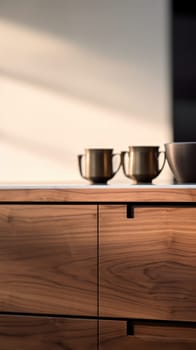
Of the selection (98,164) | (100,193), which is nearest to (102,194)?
(100,193)

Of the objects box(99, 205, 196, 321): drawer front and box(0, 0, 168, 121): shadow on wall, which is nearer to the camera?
box(99, 205, 196, 321): drawer front

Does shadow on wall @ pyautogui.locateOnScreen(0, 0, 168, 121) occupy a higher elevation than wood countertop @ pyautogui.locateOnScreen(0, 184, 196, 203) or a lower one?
higher

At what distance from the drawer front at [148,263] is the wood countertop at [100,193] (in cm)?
3

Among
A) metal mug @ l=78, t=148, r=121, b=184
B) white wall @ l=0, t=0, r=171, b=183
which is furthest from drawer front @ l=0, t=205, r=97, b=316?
white wall @ l=0, t=0, r=171, b=183

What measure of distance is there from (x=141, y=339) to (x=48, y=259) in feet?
0.97

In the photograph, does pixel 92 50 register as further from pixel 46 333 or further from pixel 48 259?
pixel 46 333

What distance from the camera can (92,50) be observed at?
6.06ft

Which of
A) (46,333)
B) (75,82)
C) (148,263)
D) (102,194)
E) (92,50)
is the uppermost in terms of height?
(92,50)

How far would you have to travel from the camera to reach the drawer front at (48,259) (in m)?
1.32

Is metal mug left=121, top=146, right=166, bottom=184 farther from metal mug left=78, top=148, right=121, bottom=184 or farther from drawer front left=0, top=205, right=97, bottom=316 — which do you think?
drawer front left=0, top=205, right=97, bottom=316

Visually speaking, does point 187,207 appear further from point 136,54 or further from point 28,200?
point 136,54

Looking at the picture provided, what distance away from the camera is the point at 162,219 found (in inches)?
50.5

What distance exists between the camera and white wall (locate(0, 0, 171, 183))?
5.90 ft

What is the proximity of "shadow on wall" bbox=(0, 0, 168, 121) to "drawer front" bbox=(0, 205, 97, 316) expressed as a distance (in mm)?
604
